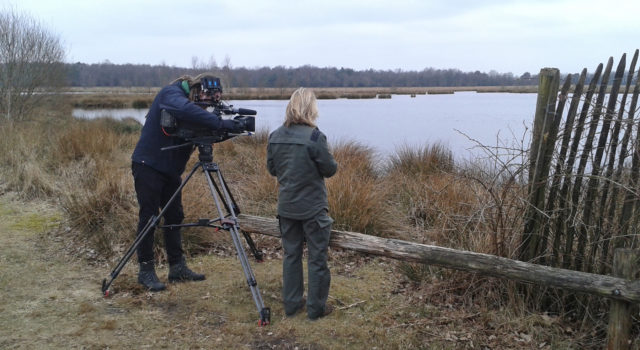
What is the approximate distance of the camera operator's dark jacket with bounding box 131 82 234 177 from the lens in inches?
157

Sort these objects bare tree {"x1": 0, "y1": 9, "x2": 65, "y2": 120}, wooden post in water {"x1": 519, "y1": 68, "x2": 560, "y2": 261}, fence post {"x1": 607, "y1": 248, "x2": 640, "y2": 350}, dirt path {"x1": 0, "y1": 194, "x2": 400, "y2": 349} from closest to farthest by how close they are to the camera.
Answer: fence post {"x1": 607, "y1": 248, "x2": 640, "y2": 350}
dirt path {"x1": 0, "y1": 194, "x2": 400, "y2": 349}
wooden post in water {"x1": 519, "y1": 68, "x2": 560, "y2": 261}
bare tree {"x1": 0, "y1": 9, "x2": 65, "y2": 120}

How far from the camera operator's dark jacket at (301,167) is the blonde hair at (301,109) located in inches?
1.9

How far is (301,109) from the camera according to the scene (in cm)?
368

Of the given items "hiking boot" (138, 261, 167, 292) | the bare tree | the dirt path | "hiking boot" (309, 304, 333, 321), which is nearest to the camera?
the dirt path

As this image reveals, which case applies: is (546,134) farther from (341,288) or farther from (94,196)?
(94,196)

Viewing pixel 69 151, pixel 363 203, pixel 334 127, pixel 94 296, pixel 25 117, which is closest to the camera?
pixel 94 296

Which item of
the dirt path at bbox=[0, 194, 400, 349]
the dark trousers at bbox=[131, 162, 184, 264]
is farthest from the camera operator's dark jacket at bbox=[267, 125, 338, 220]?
the dark trousers at bbox=[131, 162, 184, 264]

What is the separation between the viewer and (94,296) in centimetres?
448

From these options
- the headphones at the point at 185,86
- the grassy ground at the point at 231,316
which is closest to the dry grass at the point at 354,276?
→ the grassy ground at the point at 231,316

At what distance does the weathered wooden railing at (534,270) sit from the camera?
10.3ft

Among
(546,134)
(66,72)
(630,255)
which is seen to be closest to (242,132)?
(546,134)

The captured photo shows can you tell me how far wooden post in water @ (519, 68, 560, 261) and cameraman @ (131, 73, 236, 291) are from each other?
2240 millimetres

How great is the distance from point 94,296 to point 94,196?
6.36 ft

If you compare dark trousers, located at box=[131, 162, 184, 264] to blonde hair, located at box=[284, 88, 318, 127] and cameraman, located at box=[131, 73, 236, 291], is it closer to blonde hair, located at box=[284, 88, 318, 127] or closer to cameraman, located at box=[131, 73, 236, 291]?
cameraman, located at box=[131, 73, 236, 291]
